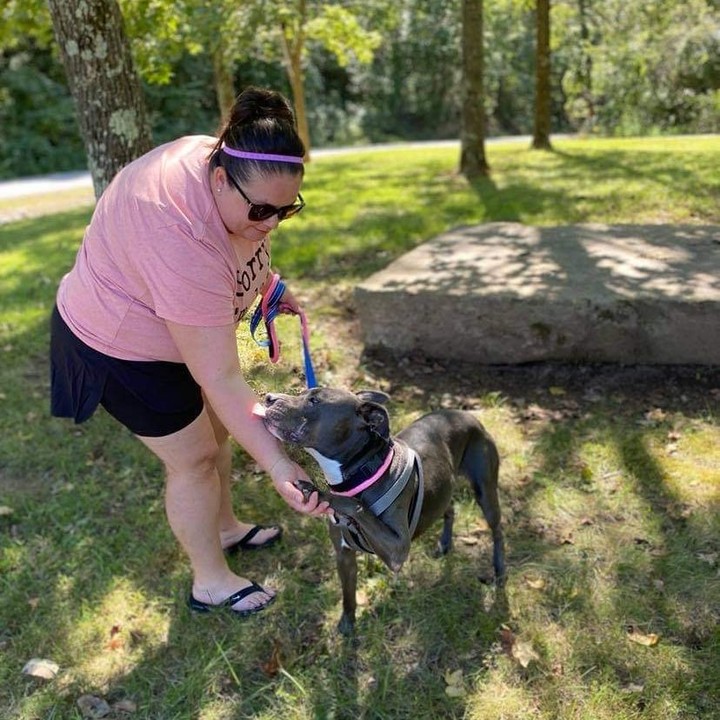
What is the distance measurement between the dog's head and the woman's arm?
57mm

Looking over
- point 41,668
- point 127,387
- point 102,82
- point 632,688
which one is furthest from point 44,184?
point 632,688

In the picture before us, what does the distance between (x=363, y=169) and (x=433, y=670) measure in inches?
457

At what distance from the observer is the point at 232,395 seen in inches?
91.6

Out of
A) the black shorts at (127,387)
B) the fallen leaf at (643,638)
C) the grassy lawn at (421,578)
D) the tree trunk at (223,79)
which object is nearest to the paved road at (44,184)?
the tree trunk at (223,79)

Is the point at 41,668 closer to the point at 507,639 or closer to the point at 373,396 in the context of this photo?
the point at 373,396

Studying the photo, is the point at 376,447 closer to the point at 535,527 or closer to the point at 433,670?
the point at 433,670

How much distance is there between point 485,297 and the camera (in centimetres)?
484

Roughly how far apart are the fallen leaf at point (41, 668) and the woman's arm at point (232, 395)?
4.72ft

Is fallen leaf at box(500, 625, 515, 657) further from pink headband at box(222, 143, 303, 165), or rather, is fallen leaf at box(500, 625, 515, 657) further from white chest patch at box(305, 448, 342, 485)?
pink headband at box(222, 143, 303, 165)

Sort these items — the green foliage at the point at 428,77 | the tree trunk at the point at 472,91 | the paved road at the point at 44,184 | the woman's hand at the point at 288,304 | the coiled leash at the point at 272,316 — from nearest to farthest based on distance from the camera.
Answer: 1. the coiled leash at the point at 272,316
2. the woman's hand at the point at 288,304
3. the tree trunk at the point at 472,91
4. the paved road at the point at 44,184
5. the green foliage at the point at 428,77

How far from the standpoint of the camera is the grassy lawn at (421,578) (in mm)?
2748

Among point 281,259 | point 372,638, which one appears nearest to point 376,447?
point 372,638

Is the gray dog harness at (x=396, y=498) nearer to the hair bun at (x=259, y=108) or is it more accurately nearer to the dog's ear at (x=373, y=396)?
the dog's ear at (x=373, y=396)

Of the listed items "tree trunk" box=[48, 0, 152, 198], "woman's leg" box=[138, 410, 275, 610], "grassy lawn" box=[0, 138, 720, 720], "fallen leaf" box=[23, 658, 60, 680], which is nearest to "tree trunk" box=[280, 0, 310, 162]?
"tree trunk" box=[48, 0, 152, 198]
